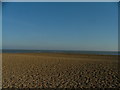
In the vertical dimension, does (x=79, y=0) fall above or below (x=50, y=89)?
above

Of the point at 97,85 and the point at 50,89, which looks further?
the point at 97,85

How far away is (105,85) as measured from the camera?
4355 mm

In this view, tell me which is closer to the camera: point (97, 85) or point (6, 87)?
point (6, 87)

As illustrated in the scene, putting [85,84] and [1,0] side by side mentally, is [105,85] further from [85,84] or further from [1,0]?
[1,0]

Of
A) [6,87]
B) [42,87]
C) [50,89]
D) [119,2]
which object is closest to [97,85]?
[50,89]

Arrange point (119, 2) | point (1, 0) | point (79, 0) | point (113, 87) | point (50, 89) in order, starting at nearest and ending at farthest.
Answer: point (1, 0) < point (119, 2) < point (79, 0) < point (50, 89) < point (113, 87)

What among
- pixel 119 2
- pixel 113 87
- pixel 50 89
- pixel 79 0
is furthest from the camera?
pixel 113 87

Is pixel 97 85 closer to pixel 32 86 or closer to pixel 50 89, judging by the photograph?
pixel 50 89

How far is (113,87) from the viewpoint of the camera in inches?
165

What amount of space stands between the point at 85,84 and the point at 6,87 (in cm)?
293

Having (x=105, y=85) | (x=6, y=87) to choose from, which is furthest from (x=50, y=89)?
(x=105, y=85)

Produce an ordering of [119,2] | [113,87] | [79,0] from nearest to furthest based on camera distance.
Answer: [119,2], [79,0], [113,87]

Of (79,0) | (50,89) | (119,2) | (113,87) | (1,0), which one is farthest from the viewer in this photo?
(113,87)

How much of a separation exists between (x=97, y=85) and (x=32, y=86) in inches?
97.0
